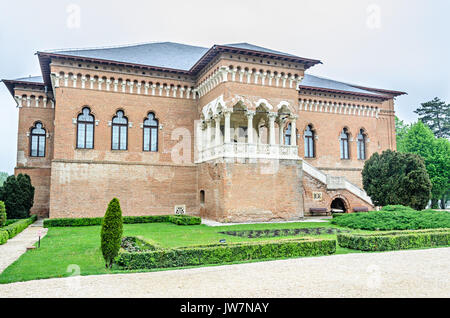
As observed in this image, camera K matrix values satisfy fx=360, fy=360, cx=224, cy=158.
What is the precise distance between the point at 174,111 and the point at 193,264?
1790 cm

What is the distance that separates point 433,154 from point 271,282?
38.0 metres

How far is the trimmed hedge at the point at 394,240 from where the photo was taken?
1298 cm

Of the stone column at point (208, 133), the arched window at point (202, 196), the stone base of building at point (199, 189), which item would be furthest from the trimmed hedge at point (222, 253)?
the stone column at point (208, 133)

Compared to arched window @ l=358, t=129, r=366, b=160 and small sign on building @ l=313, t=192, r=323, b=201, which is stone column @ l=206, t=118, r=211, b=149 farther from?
arched window @ l=358, t=129, r=366, b=160

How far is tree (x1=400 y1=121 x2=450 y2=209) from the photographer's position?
124 feet

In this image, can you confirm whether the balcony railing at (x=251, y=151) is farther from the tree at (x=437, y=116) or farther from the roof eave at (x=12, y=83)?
the tree at (x=437, y=116)

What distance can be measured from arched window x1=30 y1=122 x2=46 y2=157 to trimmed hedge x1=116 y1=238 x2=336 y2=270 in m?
20.9

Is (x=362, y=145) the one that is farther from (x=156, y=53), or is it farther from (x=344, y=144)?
(x=156, y=53)

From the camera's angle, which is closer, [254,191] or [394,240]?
[394,240]

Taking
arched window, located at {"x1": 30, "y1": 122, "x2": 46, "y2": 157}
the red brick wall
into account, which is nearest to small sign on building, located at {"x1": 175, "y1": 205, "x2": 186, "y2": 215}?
the red brick wall

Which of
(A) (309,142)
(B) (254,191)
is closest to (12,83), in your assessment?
(B) (254,191)

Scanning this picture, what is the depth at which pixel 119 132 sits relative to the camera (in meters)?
25.5
